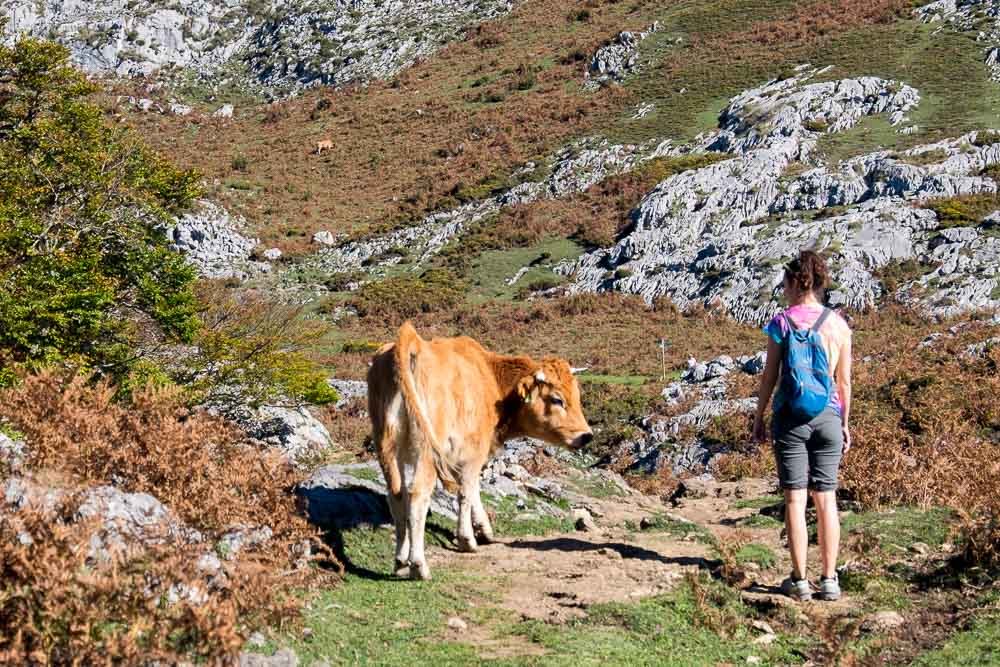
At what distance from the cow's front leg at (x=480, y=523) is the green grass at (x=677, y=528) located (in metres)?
2.13

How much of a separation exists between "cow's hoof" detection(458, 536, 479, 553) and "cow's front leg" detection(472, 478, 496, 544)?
26 centimetres

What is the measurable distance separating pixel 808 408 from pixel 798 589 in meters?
1.46

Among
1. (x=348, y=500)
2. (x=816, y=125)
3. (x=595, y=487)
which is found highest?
(x=816, y=125)

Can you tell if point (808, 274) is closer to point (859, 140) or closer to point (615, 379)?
point (615, 379)

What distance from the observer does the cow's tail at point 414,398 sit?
24.0 ft

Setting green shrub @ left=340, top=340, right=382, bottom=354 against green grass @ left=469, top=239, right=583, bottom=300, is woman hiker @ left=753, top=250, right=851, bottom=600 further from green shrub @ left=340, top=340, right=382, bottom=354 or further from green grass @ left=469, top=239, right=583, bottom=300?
green grass @ left=469, top=239, right=583, bottom=300

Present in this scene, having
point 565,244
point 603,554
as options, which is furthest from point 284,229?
point 603,554

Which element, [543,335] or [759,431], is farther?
[543,335]

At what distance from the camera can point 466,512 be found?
27.8 ft

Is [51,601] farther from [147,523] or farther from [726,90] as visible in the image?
[726,90]

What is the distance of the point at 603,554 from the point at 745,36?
64324 millimetres

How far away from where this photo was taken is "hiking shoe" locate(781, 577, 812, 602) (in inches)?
275

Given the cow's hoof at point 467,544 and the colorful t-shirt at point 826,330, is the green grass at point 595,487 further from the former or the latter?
the colorful t-shirt at point 826,330

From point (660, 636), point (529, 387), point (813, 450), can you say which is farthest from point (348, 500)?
point (813, 450)
